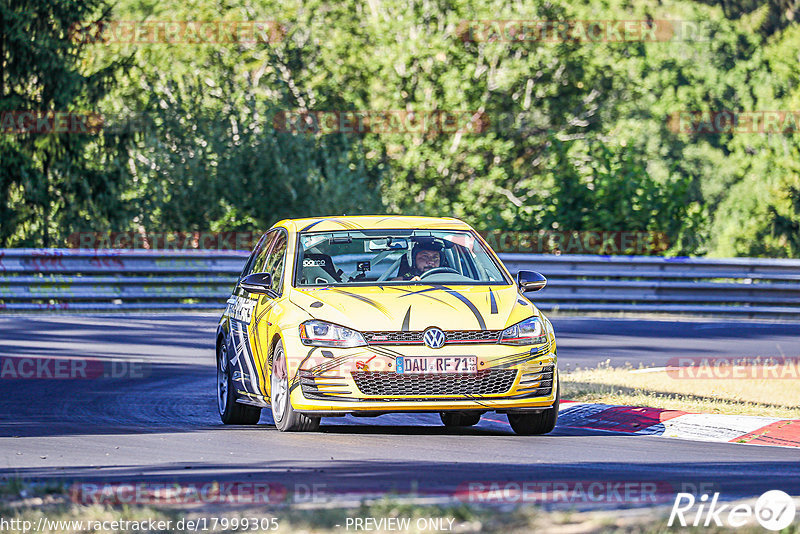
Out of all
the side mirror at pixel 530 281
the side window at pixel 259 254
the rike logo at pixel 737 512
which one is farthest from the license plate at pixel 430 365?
the rike logo at pixel 737 512

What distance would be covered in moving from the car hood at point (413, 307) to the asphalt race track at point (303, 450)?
2.66 feet

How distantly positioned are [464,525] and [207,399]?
703 cm

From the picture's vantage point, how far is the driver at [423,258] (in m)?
10.5

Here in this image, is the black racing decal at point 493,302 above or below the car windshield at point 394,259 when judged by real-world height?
below

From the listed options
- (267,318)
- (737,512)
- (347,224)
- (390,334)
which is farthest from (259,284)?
(737,512)

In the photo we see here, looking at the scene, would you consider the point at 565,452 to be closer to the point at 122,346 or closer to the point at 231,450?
the point at 231,450

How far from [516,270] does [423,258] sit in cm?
1243

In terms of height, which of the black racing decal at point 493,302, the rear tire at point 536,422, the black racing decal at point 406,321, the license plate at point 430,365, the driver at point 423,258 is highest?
the driver at point 423,258

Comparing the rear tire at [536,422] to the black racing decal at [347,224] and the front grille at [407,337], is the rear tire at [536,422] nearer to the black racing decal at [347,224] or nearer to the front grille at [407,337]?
the front grille at [407,337]

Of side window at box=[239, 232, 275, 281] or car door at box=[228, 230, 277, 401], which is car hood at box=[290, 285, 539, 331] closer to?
car door at box=[228, 230, 277, 401]

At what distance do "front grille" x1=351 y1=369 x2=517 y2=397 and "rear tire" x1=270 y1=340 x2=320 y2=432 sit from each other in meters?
0.58

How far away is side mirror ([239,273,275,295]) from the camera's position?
1041cm

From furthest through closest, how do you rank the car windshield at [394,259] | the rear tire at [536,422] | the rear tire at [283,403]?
the car windshield at [394,259]
the rear tire at [536,422]
the rear tire at [283,403]

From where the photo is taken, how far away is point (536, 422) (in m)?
10.0
